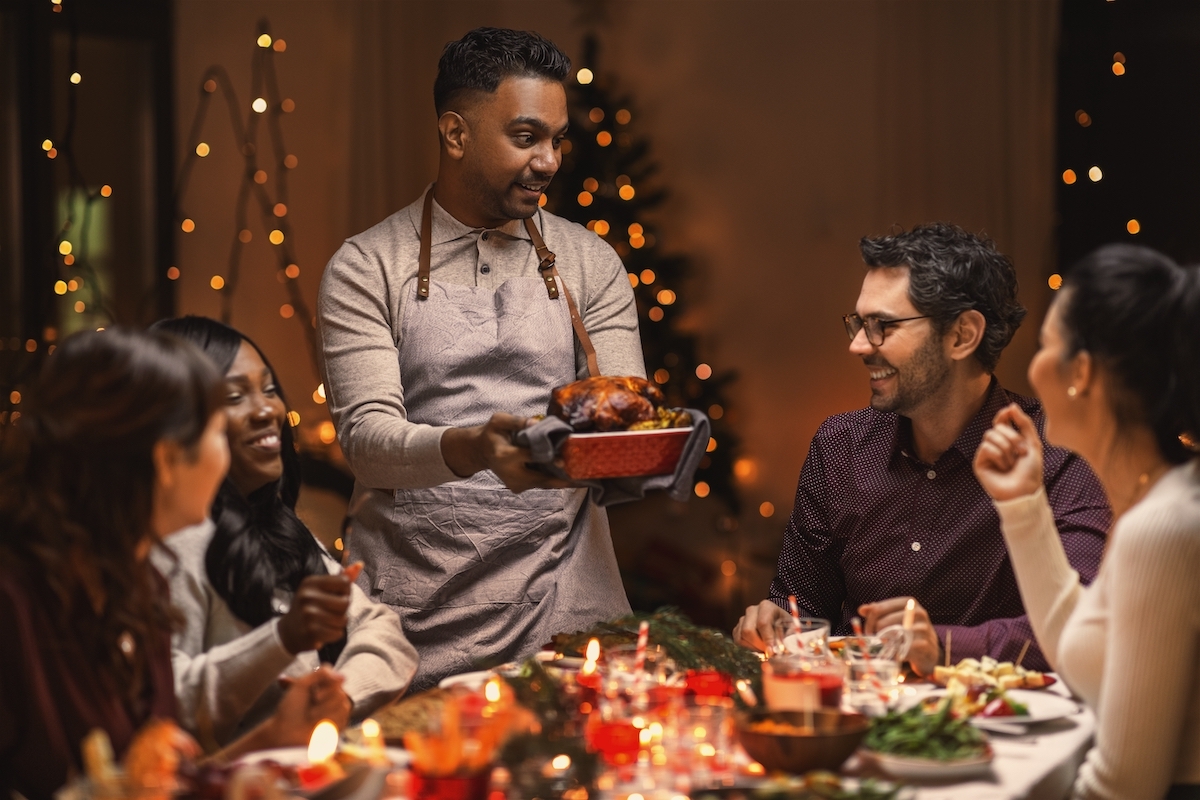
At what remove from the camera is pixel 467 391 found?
2828 millimetres

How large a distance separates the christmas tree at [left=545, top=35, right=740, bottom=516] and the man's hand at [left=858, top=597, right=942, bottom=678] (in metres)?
3.51

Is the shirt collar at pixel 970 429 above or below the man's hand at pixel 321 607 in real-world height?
above

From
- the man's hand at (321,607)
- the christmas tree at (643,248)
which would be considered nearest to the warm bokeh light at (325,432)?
the christmas tree at (643,248)

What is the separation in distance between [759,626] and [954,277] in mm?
919

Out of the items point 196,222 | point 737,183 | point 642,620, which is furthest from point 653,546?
point 642,620

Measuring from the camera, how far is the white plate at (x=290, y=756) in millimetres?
1775

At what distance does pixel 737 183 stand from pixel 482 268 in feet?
11.4

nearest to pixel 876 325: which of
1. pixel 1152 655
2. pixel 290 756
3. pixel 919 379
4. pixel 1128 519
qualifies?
pixel 919 379

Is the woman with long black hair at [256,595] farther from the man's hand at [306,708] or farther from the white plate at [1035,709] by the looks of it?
the white plate at [1035,709]

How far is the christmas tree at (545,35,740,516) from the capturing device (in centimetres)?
596

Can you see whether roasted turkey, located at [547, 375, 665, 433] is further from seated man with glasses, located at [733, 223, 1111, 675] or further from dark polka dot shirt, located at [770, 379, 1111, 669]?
dark polka dot shirt, located at [770, 379, 1111, 669]

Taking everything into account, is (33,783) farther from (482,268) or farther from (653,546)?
(653,546)

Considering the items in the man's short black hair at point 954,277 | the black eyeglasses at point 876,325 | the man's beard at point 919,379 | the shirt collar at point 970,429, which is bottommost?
the shirt collar at point 970,429

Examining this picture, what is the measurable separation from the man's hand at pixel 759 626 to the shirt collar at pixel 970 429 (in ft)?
1.81
